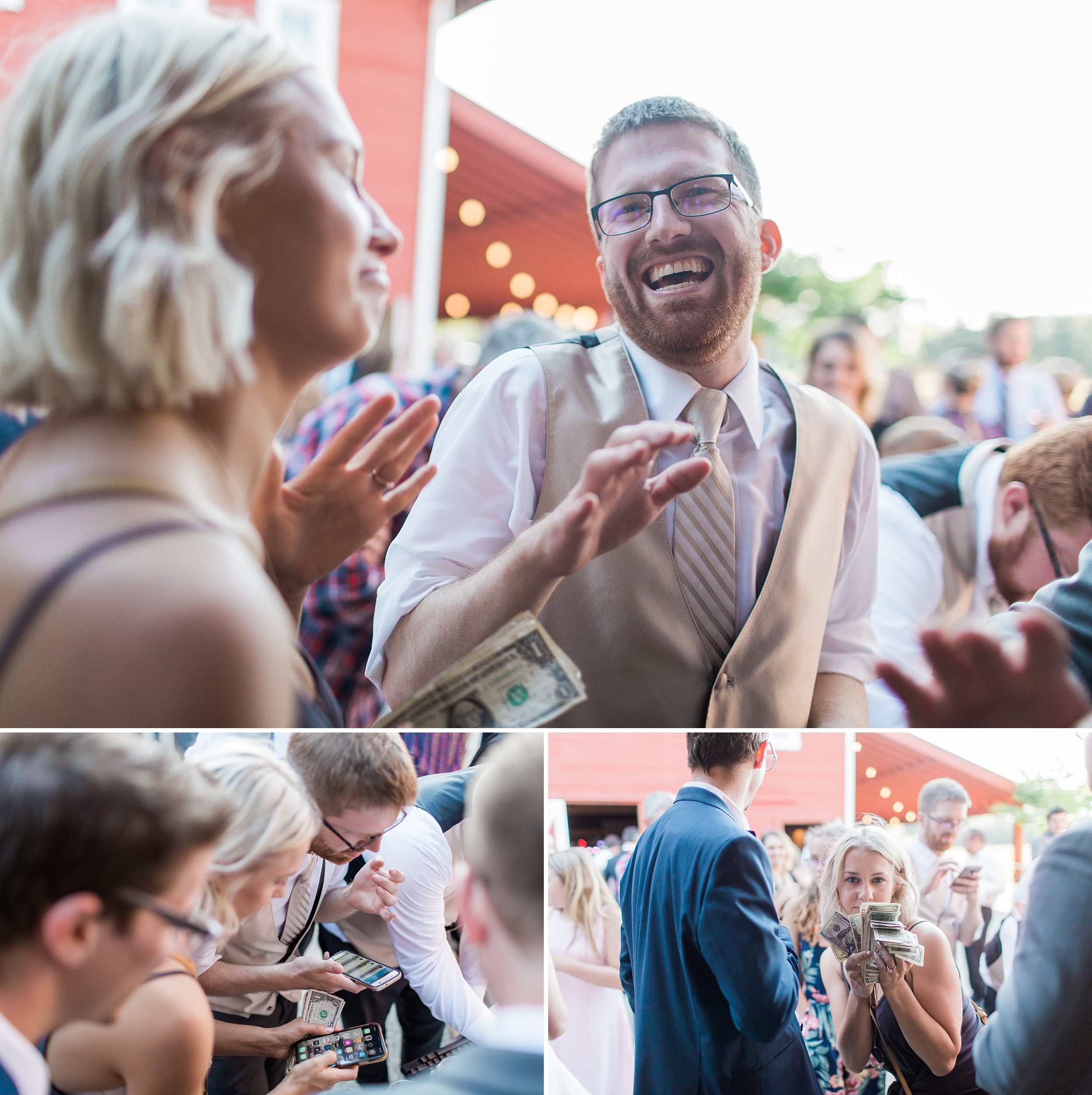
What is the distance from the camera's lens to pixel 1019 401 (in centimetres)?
200

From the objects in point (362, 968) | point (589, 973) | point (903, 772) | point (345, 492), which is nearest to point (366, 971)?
point (362, 968)

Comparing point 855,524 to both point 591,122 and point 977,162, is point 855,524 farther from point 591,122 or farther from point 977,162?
point 591,122

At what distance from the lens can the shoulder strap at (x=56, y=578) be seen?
4.54 feet

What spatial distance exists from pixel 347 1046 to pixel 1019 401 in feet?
5.88

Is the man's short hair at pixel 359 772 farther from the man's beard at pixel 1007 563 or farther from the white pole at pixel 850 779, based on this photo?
the man's beard at pixel 1007 563

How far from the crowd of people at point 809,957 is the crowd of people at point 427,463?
0.78 feet

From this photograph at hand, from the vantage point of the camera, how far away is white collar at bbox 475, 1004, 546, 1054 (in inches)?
66.9

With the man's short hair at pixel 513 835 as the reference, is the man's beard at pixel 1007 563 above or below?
above

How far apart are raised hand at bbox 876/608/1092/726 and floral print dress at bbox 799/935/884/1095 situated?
0.54m

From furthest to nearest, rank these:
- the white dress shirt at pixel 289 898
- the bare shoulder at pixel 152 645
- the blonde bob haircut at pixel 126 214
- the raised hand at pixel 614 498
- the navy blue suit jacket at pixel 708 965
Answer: the navy blue suit jacket at pixel 708 965 < the white dress shirt at pixel 289 898 < the raised hand at pixel 614 498 < the blonde bob haircut at pixel 126 214 < the bare shoulder at pixel 152 645

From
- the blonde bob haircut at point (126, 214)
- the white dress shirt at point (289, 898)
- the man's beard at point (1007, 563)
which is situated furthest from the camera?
the man's beard at point (1007, 563)

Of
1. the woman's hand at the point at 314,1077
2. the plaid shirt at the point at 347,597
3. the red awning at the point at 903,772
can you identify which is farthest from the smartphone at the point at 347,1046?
the red awning at the point at 903,772

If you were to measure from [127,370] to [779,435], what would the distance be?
114cm

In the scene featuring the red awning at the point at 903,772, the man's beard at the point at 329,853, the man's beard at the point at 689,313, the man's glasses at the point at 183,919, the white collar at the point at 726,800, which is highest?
the man's beard at the point at 689,313
